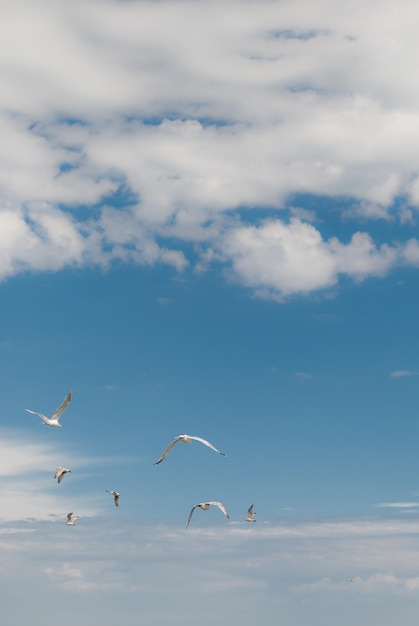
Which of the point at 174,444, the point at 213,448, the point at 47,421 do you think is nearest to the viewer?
the point at 213,448

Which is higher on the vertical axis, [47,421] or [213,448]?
[47,421]

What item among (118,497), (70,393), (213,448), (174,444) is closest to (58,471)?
(118,497)

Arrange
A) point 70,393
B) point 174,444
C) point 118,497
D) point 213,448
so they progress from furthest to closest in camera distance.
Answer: point 118,497 < point 70,393 < point 174,444 < point 213,448

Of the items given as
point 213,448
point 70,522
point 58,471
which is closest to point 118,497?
point 58,471

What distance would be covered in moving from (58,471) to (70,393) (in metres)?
24.7

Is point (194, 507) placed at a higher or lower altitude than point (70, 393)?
lower

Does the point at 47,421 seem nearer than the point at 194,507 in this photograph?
No

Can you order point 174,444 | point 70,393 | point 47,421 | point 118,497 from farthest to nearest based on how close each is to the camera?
point 118,497
point 47,421
point 70,393
point 174,444

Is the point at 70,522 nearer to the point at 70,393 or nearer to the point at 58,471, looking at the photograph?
the point at 58,471

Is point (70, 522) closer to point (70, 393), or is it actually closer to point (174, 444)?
point (70, 393)

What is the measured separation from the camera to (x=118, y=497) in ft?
531

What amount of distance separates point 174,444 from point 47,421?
31.2 meters

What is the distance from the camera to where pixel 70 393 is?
138875 mm

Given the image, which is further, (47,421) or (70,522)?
(70,522)
